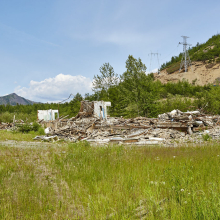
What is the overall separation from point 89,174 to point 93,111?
1657 centimetres

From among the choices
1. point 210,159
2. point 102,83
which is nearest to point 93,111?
point 210,159

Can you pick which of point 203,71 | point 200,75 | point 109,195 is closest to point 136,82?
point 109,195

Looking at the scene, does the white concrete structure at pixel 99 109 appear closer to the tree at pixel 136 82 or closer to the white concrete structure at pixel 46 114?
the tree at pixel 136 82

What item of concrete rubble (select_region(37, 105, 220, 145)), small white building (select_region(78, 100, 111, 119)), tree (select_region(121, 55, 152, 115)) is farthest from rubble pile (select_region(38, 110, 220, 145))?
tree (select_region(121, 55, 152, 115))

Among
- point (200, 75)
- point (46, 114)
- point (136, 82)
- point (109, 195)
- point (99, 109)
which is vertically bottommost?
point (109, 195)

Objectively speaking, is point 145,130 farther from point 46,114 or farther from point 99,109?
point 46,114

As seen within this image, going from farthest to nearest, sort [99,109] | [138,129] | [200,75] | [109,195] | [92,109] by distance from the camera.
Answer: [200,75] < [99,109] < [92,109] < [138,129] < [109,195]

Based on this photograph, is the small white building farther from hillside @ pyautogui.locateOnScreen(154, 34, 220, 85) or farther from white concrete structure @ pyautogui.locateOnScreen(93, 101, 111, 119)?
hillside @ pyautogui.locateOnScreen(154, 34, 220, 85)

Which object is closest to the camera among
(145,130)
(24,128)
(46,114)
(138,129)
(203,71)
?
(145,130)

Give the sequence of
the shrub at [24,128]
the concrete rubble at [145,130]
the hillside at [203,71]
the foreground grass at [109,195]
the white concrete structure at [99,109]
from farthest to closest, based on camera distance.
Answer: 1. the hillside at [203,71]
2. the white concrete structure at [99,109]
3. the shrub at [24,128]
4. the concrete rubble at [145,130]
5. the foreground grass at [109,195]

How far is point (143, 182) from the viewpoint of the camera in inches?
148

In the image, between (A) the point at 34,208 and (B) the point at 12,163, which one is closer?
(A) the point at 34,208

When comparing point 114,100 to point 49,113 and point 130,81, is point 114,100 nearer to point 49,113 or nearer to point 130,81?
point 130,81

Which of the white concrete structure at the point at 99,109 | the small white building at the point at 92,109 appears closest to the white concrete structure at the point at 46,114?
the small white building at the point at 92,109
